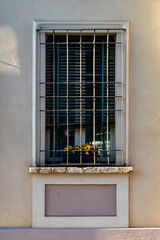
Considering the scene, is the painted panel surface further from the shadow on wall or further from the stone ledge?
the shadow on wall

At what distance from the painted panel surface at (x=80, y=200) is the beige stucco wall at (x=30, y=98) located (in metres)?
0.32

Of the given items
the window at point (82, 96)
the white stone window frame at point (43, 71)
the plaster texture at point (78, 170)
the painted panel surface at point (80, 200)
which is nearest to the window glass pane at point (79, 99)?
the window at point (82, 96)

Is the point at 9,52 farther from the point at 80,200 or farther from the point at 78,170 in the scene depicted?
the point at 80,200

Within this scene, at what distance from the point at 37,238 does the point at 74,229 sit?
584mm

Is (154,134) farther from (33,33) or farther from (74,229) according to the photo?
(33,33)

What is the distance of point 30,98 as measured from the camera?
4102mm

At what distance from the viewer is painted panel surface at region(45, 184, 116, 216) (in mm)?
4059

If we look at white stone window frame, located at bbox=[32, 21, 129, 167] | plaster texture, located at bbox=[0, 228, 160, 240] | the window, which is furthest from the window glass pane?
plaster texture, located at bbox=[0, 228, 160, 240]

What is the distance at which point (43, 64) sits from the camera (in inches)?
165

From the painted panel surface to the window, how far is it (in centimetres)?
41

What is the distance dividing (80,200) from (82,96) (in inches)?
64.8

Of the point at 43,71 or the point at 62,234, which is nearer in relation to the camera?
the point at 62,234

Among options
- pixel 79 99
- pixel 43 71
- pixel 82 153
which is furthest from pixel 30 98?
pixel 82 153

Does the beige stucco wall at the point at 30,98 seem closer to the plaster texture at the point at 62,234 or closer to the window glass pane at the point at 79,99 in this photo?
the plaster texture at the point at 62,234
